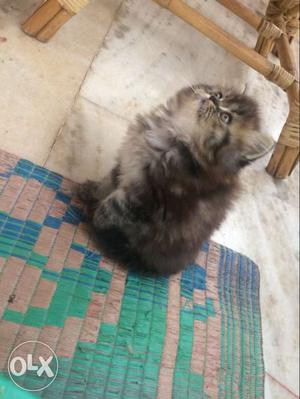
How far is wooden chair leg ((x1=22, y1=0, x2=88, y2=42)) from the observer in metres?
1.47

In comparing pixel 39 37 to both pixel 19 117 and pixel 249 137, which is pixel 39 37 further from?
pixel 249 137

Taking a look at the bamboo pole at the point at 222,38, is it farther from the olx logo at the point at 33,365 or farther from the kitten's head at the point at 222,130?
the olx logo at the point at 33,365

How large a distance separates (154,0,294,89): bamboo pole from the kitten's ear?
77 centimetres

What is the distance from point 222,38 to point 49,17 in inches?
28.7

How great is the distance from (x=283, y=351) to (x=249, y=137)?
39.2 inches

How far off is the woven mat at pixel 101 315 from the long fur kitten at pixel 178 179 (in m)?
0.11

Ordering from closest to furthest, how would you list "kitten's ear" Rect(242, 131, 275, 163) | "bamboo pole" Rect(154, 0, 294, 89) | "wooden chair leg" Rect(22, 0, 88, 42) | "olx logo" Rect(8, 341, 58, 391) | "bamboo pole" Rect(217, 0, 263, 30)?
"olx logo" Rect(8, 341, 58, 391) < "kitten's ear" Rect(242, 131, 275, 163) < "wooden chair leg" Rect(22, 0, 88, 42) < "bamboo pole" Rect(154, 0, 294, 89) < "bamboo pole" Rect(217, 0, 263, 30)

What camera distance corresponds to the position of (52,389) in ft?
3.22

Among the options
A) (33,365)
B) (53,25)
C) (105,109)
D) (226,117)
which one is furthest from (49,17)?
(33,365)

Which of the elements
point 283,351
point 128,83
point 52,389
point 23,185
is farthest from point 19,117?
point 283,351

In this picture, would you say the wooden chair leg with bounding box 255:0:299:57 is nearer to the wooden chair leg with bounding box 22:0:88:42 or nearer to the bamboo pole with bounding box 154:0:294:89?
the bamboo pole with bounding box 154:0:294:89

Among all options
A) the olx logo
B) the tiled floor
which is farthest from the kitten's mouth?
the olx logo

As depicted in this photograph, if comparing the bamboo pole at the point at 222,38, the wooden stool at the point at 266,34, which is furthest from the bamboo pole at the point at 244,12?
the bamboo pole at the point at 222,38

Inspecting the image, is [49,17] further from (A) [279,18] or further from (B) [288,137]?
(A) [279,18]
